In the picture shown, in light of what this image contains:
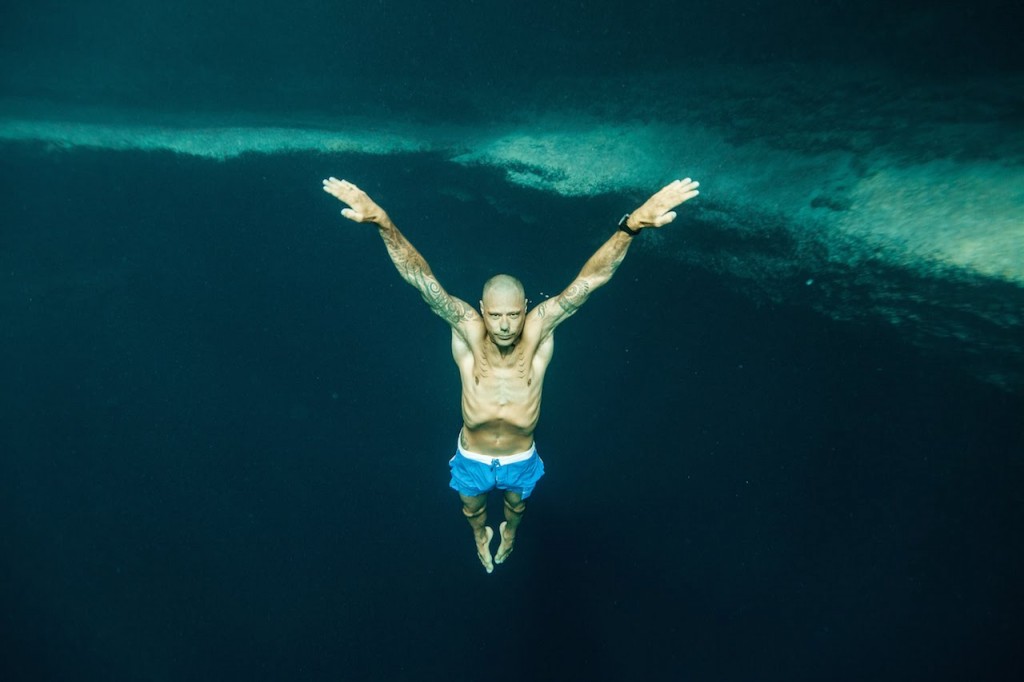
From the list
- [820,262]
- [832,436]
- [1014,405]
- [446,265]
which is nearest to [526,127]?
[446,265]

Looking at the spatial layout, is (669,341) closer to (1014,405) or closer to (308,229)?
(1014,405)

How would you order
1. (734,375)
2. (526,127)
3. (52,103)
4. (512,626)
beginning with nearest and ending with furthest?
1. (734,375)
2. (512,626)
3. (526,127)
4. (52,103)

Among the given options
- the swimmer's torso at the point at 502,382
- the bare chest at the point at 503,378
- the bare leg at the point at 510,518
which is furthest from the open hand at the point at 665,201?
the bare leg at the point at 510,518

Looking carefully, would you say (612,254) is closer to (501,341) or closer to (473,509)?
(501,341)

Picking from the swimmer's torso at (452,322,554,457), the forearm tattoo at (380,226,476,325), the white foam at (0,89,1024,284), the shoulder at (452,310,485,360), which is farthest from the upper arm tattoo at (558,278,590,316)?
the white foam at (0,89,1024,284)

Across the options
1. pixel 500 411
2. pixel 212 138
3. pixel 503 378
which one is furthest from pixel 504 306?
pixel 212 138
